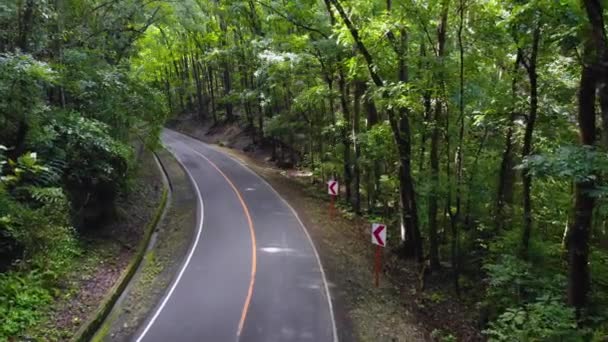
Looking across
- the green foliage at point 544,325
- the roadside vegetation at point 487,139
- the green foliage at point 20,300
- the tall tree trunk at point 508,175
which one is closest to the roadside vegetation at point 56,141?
the green foliage at point 20,300

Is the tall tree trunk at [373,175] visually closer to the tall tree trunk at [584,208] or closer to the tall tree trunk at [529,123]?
the tall tree trunk at [529,123]

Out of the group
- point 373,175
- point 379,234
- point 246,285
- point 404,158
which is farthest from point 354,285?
point 373,175

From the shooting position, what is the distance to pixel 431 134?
1527 cm

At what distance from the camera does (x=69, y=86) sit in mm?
15180

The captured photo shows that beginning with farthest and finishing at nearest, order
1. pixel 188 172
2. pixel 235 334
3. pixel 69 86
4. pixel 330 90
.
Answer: pixel 188 172 < pixel 330 90 < pixel 69 86 < pixel 235 334

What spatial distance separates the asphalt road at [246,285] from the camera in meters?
11.0

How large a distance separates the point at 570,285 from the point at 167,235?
49.7 feet

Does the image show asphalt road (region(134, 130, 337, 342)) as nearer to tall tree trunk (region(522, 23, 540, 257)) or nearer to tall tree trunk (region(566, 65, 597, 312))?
tall tree trunk (region(566, 65, 597, 312))

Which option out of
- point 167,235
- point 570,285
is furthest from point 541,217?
point 167,235

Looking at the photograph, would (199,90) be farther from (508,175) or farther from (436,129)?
(436,129)

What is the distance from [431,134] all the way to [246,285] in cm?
822

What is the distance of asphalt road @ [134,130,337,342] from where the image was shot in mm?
11016

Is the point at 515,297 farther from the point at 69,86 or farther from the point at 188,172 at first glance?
the point at 188,172

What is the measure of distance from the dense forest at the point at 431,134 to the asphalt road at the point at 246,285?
3.64 metres
